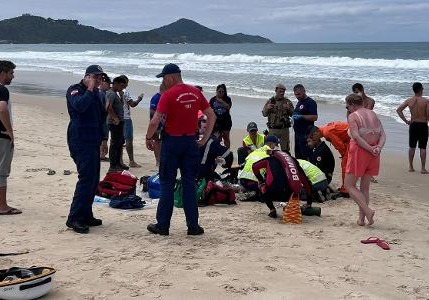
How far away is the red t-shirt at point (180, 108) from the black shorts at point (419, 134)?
18.3 feet

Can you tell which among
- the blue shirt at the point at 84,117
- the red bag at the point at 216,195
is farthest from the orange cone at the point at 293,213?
the blue shirt at the point at 84,117

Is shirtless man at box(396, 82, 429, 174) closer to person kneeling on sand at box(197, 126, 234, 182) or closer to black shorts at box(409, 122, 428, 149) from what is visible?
black shorts at box(409, 122, 428, 149)

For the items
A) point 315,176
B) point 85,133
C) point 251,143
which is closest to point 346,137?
point 315,176

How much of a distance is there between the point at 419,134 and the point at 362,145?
4285mm

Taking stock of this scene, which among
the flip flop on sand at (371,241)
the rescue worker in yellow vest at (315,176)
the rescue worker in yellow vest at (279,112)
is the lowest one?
the flip flop on sand at (371,241)

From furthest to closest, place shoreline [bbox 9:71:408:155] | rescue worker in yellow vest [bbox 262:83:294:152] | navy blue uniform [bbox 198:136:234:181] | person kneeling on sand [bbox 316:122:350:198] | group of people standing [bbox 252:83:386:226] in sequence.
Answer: shoreline [bbox 9:71:408:155]
rescue worker in yellow vest [bbox 262:83:294:152]
person kneeling on sand [bbox 316:122:350:198]
navy blue uniform [bbox 198:136:234:181]
group of people standing [bbox 252:83:386:226]

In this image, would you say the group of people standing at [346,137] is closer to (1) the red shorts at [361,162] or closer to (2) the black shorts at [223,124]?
(1) the red shorts at [361,162]

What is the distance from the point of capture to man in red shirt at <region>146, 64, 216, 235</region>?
221 inches

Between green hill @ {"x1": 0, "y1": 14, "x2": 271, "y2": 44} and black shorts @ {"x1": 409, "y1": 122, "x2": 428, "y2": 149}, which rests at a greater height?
green hill @ {"x1": 0, "y1": 14, "x2": 271, "y2": 44}

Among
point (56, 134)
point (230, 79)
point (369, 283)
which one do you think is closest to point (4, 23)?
point (230, 79)

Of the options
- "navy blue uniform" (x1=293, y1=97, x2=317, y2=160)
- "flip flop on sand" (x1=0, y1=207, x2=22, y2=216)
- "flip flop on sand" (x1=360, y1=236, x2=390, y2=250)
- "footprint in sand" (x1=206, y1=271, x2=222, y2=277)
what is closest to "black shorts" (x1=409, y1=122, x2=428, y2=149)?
"navy blue uniform" (x1=293, y1=97, x2=317, y2=160)

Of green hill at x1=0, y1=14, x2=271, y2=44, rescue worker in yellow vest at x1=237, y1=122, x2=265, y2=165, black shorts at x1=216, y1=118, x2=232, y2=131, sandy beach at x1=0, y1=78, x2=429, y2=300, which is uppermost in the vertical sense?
green hill at x1=0, y1=14, x2=271, y2=44

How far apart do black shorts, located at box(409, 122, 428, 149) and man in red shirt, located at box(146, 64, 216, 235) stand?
5.37m

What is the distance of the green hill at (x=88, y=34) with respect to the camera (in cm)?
15512
